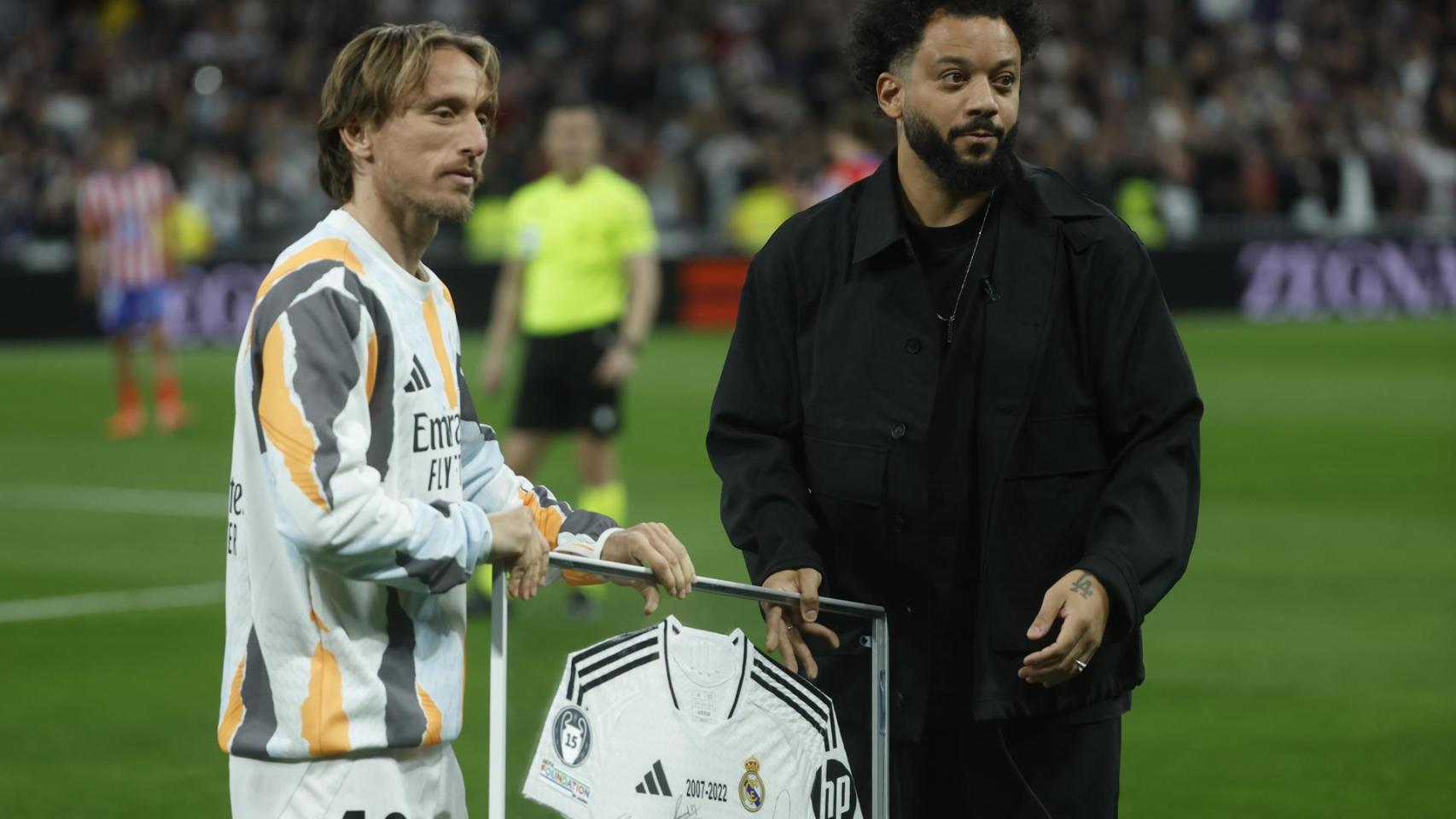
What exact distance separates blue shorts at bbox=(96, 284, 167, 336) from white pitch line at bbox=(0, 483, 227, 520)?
3.68 m

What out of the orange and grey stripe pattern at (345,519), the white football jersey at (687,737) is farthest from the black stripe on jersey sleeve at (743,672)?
the orange and grey stripe pattern at (345,519)

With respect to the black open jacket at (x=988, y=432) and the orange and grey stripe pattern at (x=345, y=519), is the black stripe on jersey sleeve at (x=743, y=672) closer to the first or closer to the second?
the black open jacket at (x=988, y=432)

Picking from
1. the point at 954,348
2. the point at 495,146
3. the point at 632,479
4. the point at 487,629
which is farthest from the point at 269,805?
the point at 495,146

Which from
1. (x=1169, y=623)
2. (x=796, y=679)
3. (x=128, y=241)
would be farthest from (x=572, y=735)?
(x=128, y=241)

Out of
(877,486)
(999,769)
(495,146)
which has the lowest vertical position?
(999,769)

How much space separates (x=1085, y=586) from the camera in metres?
3.33

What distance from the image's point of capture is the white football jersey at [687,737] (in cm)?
331

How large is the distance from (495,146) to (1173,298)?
9.56 metres

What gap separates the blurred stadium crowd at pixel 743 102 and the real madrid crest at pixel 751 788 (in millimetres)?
22293

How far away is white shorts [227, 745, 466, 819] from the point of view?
3.14 metres

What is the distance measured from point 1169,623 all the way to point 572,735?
6140 millimetres

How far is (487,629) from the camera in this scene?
26.8 ft

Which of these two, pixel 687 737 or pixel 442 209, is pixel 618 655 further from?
pixel 442 209

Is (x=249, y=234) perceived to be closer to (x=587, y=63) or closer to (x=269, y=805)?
(x=587, y=63)
